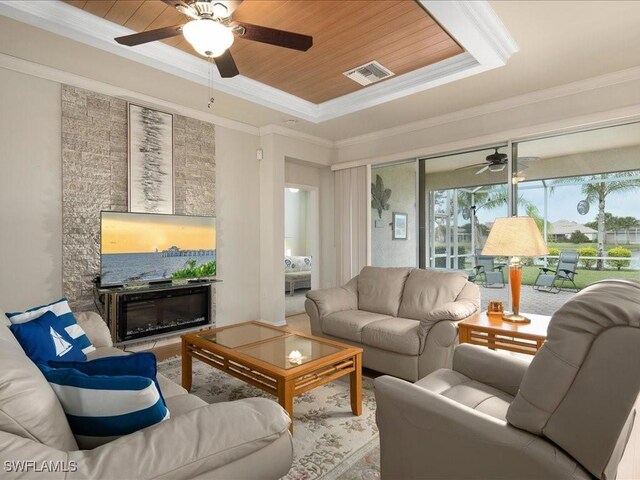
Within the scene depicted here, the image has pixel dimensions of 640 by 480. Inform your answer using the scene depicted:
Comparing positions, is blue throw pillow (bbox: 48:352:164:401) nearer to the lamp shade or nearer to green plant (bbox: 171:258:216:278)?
the lamp shade

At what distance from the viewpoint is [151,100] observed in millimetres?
3992

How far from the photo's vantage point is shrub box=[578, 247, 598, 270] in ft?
12.1

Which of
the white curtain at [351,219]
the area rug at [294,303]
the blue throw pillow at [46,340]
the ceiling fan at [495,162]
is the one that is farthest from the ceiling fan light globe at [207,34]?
the area rug at [294,303]

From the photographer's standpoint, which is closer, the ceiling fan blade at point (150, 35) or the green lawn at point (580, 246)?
the ceiling fan blade at point (150, 35)

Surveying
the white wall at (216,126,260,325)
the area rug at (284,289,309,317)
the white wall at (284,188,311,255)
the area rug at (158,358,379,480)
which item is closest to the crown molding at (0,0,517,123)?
the white wall at (216,126,260,325)

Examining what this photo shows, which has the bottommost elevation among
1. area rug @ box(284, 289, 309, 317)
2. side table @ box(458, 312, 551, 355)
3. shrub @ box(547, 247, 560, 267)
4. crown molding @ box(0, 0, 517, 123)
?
area rug @ box(284, 289, 309, 317)

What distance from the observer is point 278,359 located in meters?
2.37

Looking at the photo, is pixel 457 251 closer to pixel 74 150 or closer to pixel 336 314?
pixel 336 314

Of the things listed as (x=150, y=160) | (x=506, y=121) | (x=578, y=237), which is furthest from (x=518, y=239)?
(x=150, y=160)

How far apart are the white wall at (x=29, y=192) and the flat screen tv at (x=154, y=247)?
45 cm

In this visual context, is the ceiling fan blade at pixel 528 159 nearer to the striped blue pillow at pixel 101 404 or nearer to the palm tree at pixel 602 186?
the palm tree at pixel 602 186

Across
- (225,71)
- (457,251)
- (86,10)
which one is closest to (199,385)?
(225,71)

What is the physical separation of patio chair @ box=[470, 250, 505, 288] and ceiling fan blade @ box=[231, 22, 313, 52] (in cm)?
323

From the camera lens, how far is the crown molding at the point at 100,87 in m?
3.19
